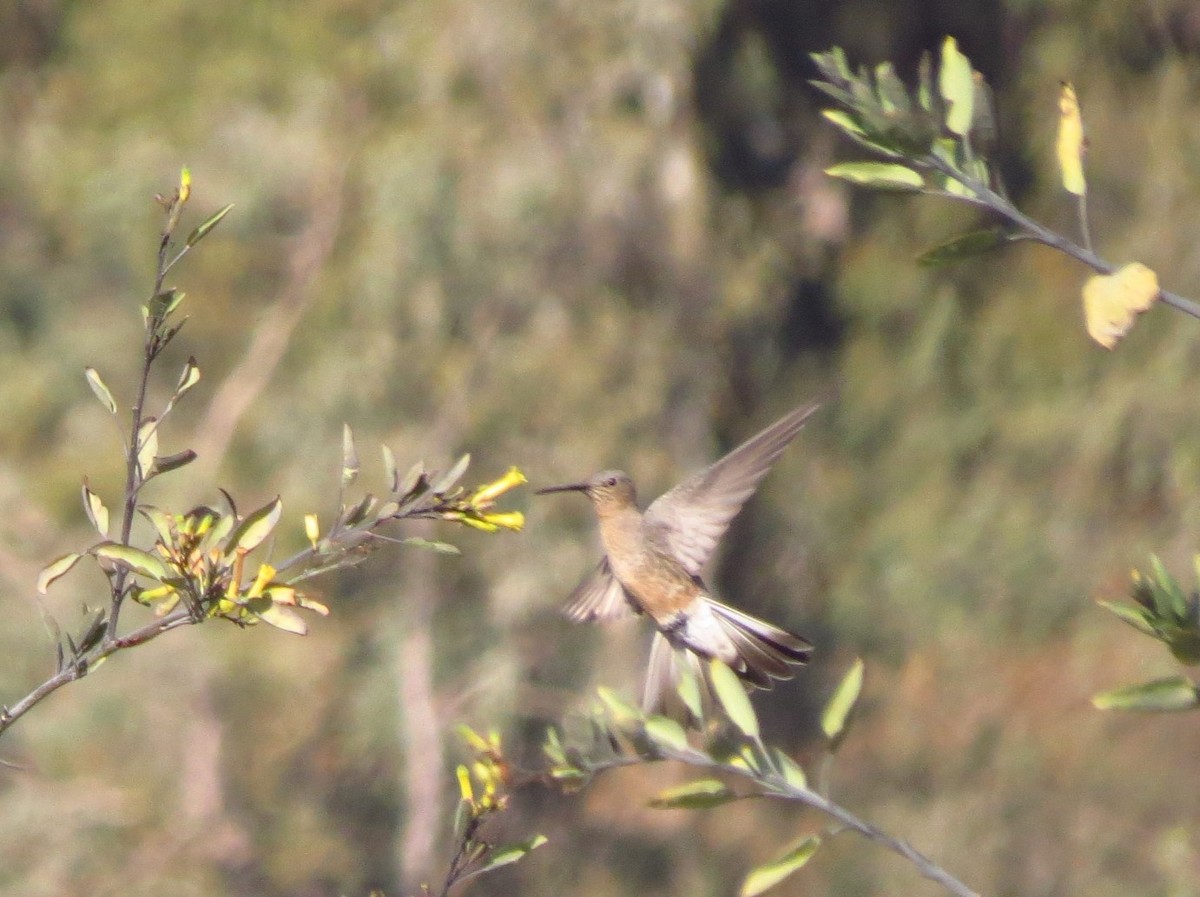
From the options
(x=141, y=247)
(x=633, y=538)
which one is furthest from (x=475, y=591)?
(x=633, y=538)

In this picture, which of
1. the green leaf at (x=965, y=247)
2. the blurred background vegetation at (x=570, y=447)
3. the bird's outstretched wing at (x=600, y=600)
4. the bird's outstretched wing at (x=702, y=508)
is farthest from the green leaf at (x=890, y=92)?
the blurred background vegetation at (x=570, y=447)

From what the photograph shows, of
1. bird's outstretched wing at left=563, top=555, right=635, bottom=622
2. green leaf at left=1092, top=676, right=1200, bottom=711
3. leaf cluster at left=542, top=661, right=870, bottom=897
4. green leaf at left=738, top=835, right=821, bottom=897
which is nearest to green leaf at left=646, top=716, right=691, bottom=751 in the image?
leaf cluster at left=542, top=661, right=870, bottom=897

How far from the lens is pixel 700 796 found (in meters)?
1.76

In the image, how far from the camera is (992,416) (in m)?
8.46

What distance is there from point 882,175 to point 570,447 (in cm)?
552

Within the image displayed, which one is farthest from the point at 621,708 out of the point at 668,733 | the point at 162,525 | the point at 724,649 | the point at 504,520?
the point at 724,649

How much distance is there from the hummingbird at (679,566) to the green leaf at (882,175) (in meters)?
0.88

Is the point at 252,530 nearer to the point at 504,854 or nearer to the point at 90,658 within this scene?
the point at 90,658

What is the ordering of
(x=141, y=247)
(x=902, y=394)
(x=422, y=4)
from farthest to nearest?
(x=902, y=394), (x=141, y=247), (x=422, y=4)

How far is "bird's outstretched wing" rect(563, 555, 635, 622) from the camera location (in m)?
3.30

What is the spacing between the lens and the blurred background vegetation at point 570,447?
7.15 metres

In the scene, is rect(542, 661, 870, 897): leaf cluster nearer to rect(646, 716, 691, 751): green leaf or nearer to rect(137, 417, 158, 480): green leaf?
rect(646, 716, 691, 751): green leaf

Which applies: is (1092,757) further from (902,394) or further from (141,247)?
(141,247)

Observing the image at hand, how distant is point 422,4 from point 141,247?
2.04 m
